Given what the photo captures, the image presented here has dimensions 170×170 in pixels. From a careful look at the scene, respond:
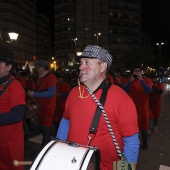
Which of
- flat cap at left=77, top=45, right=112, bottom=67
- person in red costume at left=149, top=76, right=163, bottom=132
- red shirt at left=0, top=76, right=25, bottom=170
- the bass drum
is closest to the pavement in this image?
person in red costume at left=149, top=76, right=163, bottom=132

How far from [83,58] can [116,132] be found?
79 centimetres

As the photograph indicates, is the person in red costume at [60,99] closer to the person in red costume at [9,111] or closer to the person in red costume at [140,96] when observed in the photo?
the person in red costume at [140,96]

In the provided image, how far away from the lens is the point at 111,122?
254 centimetres

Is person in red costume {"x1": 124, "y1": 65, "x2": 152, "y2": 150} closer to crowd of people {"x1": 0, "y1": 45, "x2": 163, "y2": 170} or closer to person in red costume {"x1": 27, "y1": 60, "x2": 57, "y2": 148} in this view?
person in red costume {"x1": 27, "y1": 60, "x2": 57, "y2": 148}

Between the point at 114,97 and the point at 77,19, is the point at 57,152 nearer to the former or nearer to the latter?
the point at 114,97

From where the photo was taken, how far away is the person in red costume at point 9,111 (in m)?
3.27

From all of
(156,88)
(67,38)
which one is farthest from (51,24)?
(156,88)

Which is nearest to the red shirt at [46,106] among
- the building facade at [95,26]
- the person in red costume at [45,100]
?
the person in red costume at [45,100]

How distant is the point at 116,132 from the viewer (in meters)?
2.59

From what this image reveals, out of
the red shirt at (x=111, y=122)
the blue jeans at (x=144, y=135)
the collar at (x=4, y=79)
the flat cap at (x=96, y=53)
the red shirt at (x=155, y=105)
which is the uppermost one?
the flat cap at (x=96, y=53)

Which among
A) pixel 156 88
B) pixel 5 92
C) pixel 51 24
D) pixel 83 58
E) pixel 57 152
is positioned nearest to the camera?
pixel 57 152

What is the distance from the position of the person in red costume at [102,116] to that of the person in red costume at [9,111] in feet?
2.76

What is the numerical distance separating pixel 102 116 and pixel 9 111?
4.50 feet

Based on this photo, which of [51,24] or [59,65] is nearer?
[59,65]
